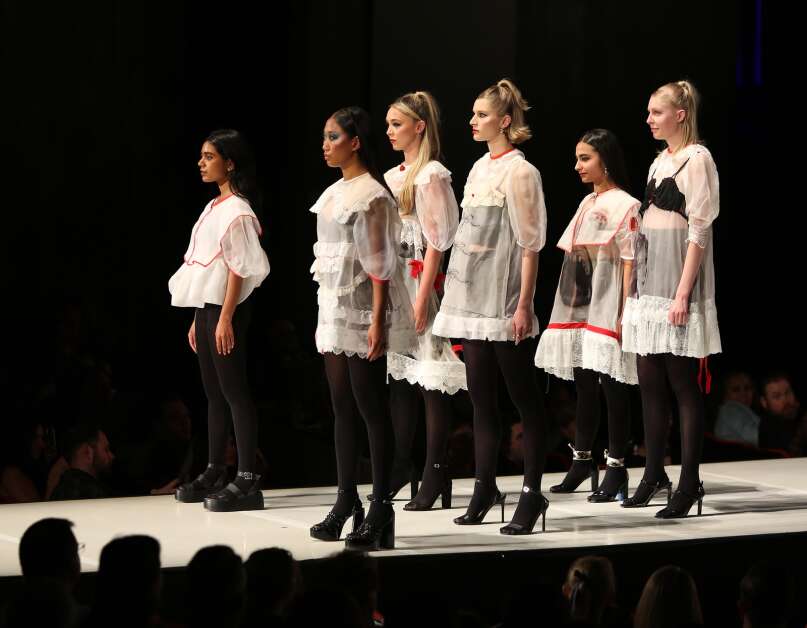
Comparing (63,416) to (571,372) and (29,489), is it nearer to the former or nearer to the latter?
(29,489)

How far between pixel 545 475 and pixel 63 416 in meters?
1.91

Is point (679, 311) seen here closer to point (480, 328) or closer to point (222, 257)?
point (480, 328)

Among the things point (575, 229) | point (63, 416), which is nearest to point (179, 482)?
point (63, 416)

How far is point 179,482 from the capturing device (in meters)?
5.37

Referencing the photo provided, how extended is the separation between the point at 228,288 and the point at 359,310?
772 mm

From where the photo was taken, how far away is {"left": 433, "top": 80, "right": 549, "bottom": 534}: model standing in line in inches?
161

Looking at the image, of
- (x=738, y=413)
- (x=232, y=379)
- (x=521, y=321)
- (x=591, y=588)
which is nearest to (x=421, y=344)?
(x=232, y=379)

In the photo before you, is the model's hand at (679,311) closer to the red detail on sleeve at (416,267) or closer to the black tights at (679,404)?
the black tights at (679,404)

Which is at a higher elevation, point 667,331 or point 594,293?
point 594,293

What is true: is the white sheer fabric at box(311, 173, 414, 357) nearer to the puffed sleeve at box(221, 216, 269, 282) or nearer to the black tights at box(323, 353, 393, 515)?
the black tights at box(323, 353, 393, 515)

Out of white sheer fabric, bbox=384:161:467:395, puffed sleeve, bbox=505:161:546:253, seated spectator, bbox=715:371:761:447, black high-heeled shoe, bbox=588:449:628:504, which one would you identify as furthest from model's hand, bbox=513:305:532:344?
seated spectator, bbox=715:371:761:447

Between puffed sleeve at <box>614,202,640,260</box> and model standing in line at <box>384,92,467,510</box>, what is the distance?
0.66 meters

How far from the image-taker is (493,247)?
13.7 ft

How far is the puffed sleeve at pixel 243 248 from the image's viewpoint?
15.0 feet
